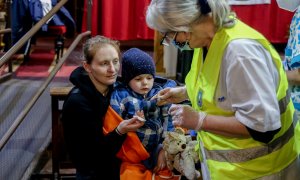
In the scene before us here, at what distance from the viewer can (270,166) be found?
150cm

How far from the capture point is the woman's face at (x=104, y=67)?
7.02 feet

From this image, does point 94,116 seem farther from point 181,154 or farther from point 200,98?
point 200,98

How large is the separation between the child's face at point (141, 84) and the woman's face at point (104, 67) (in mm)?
90

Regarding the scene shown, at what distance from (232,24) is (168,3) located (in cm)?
21

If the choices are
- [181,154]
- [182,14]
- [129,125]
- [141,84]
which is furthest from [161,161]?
[182,14]

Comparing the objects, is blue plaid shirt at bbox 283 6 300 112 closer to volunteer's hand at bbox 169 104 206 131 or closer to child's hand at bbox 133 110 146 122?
volunteer's hand at bbox 169 104 206 131

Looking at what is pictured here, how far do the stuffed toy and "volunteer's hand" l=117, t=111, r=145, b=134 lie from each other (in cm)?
17

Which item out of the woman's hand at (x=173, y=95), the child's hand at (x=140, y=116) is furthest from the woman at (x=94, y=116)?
the woman's hand at (x=173, y=95)

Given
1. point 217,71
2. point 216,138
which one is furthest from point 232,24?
point 216,138

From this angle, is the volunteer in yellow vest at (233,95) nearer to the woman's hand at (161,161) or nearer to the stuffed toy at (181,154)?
the stuffed toy at (181,154)

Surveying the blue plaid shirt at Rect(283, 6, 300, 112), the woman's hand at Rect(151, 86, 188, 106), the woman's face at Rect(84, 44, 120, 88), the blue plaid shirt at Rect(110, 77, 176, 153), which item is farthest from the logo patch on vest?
the woman's face at Rect(84, 44, 120, 88)

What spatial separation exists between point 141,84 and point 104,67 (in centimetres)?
19

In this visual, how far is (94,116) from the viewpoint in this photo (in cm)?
212

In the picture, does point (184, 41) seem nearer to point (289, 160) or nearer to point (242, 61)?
point (242, 61)
